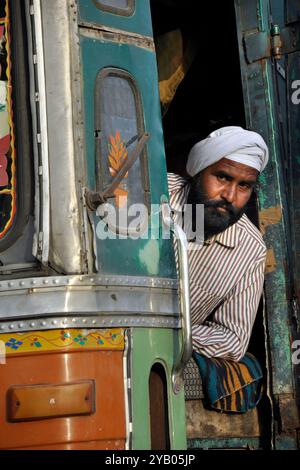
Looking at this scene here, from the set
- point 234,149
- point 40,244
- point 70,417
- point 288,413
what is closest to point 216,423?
point 288,413

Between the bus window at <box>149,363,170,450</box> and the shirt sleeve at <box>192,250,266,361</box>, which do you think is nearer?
the bus window at <box>149,363,170,450</box>

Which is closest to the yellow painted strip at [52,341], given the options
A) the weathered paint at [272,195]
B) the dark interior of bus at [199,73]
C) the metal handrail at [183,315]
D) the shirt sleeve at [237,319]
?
the metal handrail at [183,315]

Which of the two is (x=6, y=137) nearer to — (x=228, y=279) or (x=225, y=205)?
(x=225, y=205)

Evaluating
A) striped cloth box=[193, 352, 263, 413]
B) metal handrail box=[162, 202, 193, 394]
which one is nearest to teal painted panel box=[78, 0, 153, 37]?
metal handrail box=[162, 202, 193, 394]

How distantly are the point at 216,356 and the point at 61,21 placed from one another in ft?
5.16

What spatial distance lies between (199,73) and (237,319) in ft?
5.61

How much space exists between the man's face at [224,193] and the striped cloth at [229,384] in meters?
0.58

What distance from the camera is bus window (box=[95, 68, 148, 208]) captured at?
3.09 m

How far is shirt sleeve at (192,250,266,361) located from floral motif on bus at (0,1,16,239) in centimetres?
128

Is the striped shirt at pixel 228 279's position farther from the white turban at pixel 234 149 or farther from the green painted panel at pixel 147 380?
the green painted panel at pixel 147 380

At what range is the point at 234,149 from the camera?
4102 mm

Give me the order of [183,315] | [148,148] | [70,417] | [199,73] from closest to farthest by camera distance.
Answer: [70,417] < [183,315] < [148,148] < [199,73]

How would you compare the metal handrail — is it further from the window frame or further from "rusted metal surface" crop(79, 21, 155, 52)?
"rusted metal surface" crop(79, 21, 155, 52)
